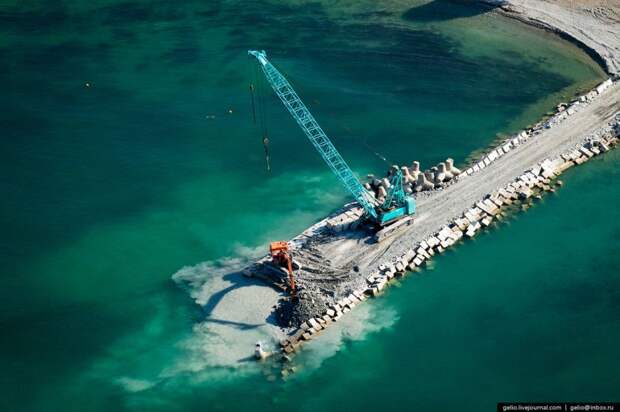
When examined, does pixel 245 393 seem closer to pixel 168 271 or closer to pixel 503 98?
pixel 168 271

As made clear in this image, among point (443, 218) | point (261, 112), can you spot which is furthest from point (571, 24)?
point (443, 218)

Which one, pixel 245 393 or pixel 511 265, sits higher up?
pixel 511 265

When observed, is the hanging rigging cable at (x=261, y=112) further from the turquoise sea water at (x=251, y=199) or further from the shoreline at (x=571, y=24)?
the shoreline at (x=571, y=24)

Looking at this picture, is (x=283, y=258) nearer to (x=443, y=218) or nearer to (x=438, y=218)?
(x=438, y=218)

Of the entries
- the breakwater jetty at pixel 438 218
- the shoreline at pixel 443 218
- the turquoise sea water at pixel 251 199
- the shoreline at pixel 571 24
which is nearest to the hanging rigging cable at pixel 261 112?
the turquoise sea water at pixel 251 199

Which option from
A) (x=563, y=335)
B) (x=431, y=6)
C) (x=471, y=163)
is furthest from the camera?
(x=431, y=6)

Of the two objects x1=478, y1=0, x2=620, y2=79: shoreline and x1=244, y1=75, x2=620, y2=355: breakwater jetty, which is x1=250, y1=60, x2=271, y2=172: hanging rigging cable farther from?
x1=478, y1=0, x2=620, y2=79: shoreline

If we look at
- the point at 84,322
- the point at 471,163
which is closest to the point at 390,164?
the point at 471,163
